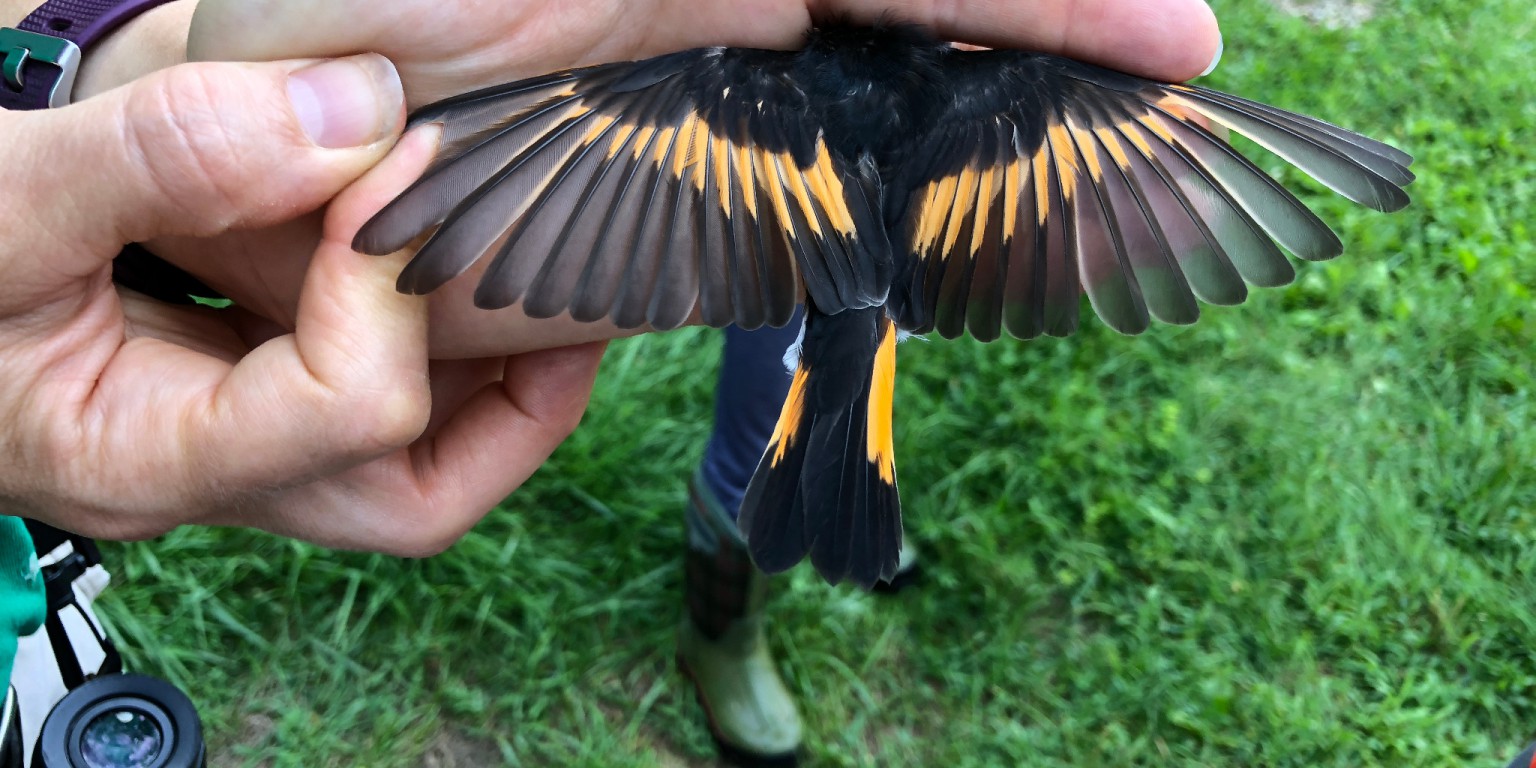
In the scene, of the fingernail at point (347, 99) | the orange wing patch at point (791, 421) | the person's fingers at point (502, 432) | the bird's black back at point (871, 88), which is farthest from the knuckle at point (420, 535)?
the bird's black back at point (871, 88)

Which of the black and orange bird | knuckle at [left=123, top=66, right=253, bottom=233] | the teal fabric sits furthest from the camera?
the black and orange bird

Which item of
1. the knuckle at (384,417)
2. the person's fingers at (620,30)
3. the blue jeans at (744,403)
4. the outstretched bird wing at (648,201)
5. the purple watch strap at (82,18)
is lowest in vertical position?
the blue jeans at (744,403)

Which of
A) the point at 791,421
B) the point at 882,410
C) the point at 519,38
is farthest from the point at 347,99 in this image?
the point at 882,410

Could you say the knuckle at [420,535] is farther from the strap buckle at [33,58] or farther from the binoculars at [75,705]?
the strap buckle at [33,58]

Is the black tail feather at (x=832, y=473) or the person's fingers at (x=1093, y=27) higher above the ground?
the person's fingers at (x=1093, y=27)

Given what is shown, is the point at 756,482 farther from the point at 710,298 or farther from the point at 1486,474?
the point at 1486,474

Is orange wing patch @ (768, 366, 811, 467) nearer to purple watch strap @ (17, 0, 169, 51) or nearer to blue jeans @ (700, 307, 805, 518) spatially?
blue jeans @ (700, 307, 805, 518)

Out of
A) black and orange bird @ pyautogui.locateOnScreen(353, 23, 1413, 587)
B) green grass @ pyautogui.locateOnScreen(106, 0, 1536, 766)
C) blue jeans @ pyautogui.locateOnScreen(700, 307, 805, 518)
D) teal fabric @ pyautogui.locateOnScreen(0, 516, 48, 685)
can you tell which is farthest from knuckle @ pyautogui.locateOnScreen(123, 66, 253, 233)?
green grass @ pyautogui.locateOnScreen(106, 0, 1536, 766)
